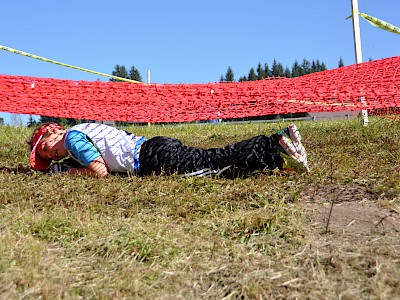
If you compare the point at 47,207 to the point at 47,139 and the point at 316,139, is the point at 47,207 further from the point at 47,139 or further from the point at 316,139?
the point at 316,139

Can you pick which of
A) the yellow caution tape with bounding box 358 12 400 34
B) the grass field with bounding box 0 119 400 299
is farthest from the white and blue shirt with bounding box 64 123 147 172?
the yellow caution tape with bounding box 358 12 400 34

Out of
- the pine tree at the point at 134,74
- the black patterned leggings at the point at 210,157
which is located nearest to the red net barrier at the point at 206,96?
the black patterned leggings at the point at 210,157

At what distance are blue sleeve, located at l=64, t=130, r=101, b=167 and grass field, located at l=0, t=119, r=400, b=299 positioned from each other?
21 centimetres

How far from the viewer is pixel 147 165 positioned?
10.5 ft

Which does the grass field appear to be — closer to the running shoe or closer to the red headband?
the running shoe

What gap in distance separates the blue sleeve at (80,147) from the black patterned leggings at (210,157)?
35cm

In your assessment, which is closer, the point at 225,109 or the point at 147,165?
the point at 147,165

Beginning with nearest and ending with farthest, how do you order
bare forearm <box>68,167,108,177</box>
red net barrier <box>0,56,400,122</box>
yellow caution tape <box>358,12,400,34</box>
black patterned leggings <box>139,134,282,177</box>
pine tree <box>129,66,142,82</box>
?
black patterned leggings <box>139,134,282,177</box>, bare forearm <box>68,167,108,177</box>, red net barrier <box>0,56,400,122</box>, yellow caution tape <box>358,12,400,34</box>, pine tree <box>129,66,142,82</box>

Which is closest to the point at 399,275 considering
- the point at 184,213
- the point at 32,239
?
the point at 184,213

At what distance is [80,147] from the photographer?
3129 millimetres

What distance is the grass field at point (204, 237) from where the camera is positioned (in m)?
1.32

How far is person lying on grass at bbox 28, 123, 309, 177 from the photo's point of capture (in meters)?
3.03

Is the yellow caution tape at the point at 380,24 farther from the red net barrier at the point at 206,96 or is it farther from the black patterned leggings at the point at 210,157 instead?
the black patterned leggings at the point at 210,157

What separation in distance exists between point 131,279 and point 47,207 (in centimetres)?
115
